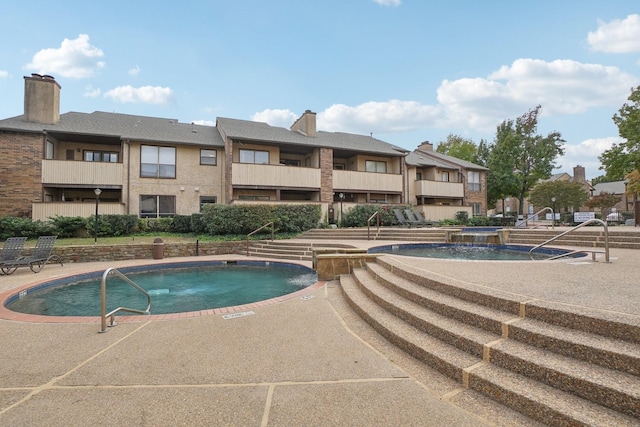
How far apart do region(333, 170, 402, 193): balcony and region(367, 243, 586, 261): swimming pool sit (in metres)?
9.50

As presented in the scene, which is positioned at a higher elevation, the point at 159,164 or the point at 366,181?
the point at 159,164

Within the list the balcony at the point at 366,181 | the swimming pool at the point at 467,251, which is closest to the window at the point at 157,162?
the balcony at the point at 366,181

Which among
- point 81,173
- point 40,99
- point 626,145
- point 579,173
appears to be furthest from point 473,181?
point 579,173

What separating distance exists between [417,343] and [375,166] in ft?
71.4

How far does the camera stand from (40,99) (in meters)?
16.3

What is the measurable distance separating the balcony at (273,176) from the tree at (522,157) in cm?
2121

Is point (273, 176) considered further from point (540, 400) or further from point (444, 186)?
point (540, 400)

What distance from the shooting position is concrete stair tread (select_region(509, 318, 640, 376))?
2.21 m

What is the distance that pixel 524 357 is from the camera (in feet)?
8.25

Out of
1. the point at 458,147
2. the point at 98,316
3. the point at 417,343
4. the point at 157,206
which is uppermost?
the point at 458,147

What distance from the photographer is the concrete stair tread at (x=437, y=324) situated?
9.66 ft

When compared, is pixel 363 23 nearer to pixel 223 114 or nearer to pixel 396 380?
pixel 223 114

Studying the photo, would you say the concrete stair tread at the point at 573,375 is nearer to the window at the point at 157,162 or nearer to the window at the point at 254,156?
the window at the point at 254,156

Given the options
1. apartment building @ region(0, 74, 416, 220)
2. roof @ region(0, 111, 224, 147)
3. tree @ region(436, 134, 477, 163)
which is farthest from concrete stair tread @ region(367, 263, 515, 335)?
tree @ region(436, 134, 477, 163)
